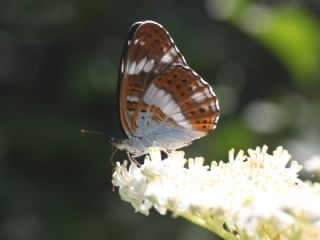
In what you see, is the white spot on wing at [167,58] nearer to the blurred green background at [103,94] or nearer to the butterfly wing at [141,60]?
the butterfly wing at [141,60]

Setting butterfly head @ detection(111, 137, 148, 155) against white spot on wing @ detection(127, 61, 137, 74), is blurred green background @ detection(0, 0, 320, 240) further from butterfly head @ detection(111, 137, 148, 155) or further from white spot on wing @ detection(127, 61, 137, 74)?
white spot on wing @ detection(127, 61, 137, 74)

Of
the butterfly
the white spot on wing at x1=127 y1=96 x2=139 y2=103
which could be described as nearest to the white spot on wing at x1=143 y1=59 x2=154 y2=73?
the butterfly

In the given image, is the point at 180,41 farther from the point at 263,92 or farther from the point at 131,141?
the point at 131,141

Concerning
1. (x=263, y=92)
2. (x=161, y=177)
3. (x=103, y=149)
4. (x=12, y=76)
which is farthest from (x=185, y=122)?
(x=12, y=76)

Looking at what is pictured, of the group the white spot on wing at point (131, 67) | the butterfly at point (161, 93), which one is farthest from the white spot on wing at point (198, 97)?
the white spot on wing at point (131, 67)

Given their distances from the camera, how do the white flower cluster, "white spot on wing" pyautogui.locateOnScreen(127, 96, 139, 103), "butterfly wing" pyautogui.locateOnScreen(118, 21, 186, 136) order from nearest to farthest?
the white flower cluster < "butterfly wing" pyautogui.locateOnScreen(118, 21, 186, 136) < "white spot on wing" pyautogui.locateOnScreen(127, 96, 139, 103)

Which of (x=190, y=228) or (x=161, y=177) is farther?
(x=190, y=228)
